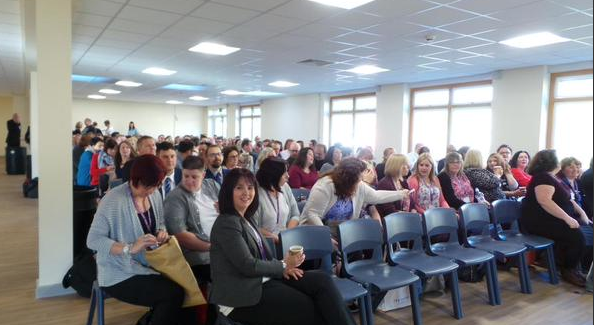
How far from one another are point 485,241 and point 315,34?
133 inches

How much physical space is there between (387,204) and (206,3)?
2.84m

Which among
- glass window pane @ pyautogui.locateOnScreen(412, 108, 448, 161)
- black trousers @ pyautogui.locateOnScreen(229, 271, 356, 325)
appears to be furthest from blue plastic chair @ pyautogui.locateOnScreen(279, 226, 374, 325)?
glass window pane @ pyautogui.locateOnScreen(412, 108, 448, 161)

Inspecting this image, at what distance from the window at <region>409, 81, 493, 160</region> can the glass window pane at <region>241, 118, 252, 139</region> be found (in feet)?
29.9

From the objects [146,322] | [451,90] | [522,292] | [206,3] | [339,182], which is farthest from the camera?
[451,90]

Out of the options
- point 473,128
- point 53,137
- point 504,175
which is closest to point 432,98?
point 473,128

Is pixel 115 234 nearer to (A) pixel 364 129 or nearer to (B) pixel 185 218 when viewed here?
(B) pixel 185 218

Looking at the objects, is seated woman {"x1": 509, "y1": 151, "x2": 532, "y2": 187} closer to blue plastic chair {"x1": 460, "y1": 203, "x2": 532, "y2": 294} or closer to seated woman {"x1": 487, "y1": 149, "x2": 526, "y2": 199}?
seated woman {"x1": 487, "y1": 149, "x2": 526, "y2": 199}

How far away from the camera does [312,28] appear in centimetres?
521

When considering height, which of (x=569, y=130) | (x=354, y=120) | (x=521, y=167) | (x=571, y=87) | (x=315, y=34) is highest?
(x=315, y=34)

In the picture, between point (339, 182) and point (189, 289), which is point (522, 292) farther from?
point (189, 289)

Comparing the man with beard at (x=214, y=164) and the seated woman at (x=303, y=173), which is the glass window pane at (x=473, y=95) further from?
the man with beard at (x=214, y=164)

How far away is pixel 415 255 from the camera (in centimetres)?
329

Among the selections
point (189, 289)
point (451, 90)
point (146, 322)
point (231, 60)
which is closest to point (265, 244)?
point (189, 289)

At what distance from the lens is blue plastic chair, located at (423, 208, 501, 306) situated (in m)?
3.35
